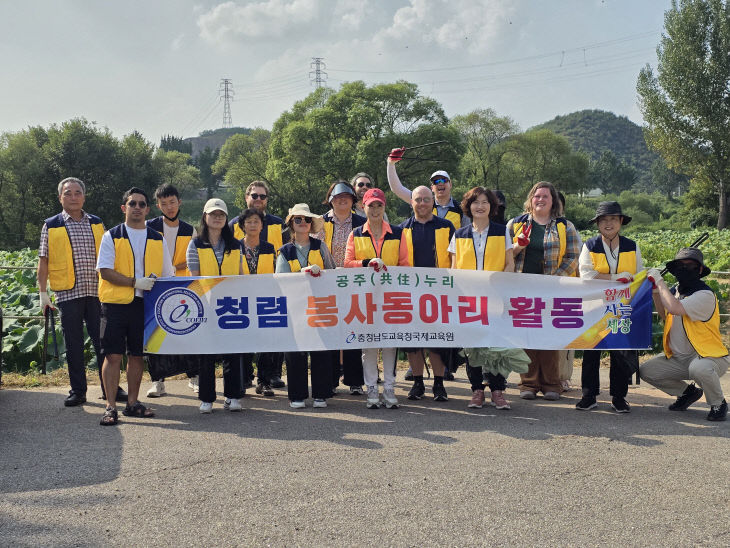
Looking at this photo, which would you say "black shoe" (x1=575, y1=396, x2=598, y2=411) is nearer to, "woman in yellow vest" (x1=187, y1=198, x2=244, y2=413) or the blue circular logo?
"woman in yellow vest" (x1=187, y1=198, x2=244, y2=413)

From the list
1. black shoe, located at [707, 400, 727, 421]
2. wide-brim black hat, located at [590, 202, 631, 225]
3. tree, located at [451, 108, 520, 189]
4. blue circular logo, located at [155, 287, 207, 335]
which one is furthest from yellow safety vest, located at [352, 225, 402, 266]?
tree, located at [451, 108, 520, 189]

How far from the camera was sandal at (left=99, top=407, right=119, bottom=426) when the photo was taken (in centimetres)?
576

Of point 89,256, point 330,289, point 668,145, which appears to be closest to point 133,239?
point 89,256

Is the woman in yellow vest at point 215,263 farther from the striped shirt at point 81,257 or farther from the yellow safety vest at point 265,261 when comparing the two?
the striped shirt at point 81,257

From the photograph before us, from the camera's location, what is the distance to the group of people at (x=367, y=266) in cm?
610

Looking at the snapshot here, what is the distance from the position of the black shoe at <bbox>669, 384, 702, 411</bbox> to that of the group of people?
11 millimetres

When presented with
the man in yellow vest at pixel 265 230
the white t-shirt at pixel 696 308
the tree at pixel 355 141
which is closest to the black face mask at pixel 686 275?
the white t-shirt at pixel 696 308

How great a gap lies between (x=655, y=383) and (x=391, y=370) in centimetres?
258

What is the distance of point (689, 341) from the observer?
620 cm

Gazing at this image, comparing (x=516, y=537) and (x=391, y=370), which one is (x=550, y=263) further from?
(x=516, y=537)

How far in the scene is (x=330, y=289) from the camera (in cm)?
643

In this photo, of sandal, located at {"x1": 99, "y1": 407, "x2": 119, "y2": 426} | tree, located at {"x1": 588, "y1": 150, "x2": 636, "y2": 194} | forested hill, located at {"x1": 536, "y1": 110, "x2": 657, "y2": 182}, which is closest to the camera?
sandal, located at {"x1": 99, "y1": 407, "x2": 119, "y2": 426}

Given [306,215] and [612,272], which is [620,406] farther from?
[306,215]

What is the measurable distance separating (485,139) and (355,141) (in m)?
28.4
